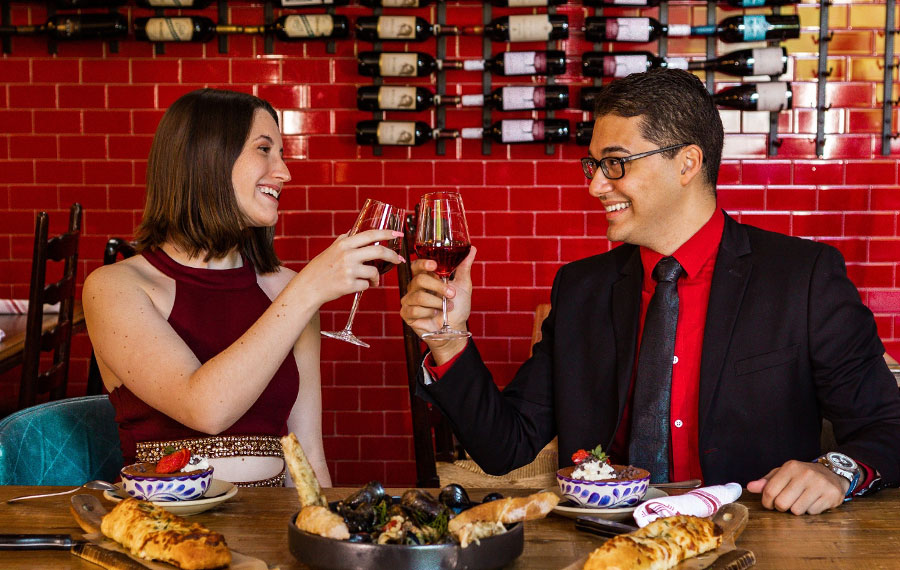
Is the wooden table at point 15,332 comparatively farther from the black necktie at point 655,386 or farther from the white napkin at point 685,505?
the white napkin at point 685,505

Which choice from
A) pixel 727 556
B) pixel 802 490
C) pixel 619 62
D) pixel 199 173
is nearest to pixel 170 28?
pixel 619 62

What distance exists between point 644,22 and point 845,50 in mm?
895

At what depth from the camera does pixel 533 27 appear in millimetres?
4020

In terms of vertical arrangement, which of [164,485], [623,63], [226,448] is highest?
[623,63]

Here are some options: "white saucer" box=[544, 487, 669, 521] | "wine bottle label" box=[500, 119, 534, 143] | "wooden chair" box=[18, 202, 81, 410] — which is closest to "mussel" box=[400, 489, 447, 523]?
"white saucer" box=[544, 487, 669, 521]

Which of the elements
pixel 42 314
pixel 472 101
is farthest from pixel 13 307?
pixel 472 101

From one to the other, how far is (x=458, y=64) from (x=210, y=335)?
2241 mm

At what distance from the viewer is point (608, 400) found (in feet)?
7.00

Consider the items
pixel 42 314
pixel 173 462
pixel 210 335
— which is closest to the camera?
pixel 173 462

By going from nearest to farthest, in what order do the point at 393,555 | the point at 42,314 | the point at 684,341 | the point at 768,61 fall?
the point at 393,555
the point at 684,341
the point at 42,314
the point at 768,61

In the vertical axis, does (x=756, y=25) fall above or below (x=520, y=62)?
above

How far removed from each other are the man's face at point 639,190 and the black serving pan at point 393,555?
45.2 inches

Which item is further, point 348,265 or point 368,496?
point 348,265

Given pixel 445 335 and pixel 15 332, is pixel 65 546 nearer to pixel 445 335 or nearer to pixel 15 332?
pixel 445 335
